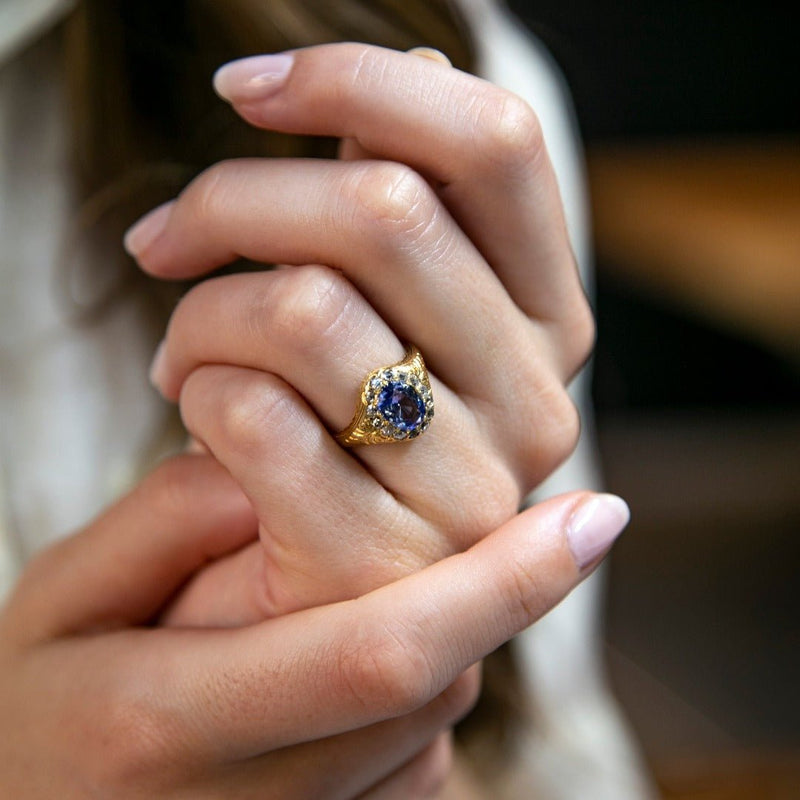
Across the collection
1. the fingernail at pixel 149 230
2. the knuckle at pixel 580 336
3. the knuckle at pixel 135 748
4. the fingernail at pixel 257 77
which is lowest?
the knuckle at pixel 135 748

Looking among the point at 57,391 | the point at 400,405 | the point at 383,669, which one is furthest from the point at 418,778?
the point at 57,391

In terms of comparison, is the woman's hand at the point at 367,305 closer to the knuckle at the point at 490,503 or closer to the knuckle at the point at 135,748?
the knuckle at the point at 490,503

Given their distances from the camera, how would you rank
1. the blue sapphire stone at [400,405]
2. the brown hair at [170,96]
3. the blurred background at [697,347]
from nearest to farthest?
the blue sapphire stone at [400,405] < the brown hair at [170,96] < the blurred background at [697,347]

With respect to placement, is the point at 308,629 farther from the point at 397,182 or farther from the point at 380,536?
the point at 397,182

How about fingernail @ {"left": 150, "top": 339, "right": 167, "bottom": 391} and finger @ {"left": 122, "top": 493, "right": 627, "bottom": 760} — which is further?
fingernail @ {"left": 150, "top": 339, "right": 167, "bottom": 391}

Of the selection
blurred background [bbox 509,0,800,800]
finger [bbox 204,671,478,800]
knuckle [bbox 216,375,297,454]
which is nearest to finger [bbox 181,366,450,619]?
knuckle [bbox 216,375,297,454]

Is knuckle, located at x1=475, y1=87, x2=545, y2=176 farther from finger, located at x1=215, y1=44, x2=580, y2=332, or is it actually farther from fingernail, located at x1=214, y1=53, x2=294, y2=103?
fingernail, located at x1=214, y1=53, x2=294, y2=103

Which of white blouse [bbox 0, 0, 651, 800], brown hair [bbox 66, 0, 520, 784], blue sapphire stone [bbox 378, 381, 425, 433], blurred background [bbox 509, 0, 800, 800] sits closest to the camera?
blue sapphire stone [bbox 378, 381, 425, 433]

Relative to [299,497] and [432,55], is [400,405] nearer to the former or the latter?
[299,497]

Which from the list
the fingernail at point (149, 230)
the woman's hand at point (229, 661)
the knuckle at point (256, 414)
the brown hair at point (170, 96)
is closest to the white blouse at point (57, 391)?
the brown hair at point (170, 96)
